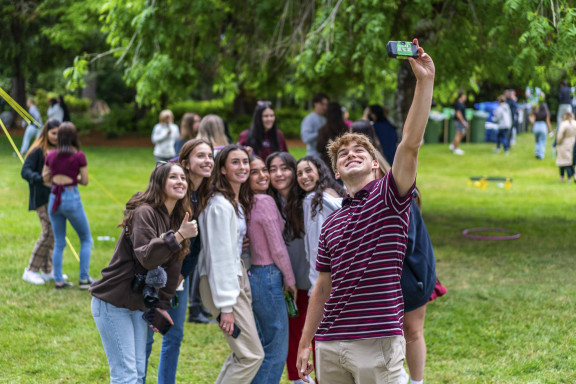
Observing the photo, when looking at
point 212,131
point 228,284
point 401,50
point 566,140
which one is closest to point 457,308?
point 212,131

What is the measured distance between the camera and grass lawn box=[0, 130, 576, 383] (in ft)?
18.9

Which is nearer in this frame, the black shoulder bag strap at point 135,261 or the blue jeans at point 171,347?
the black shoulder bag strap at point 135,261

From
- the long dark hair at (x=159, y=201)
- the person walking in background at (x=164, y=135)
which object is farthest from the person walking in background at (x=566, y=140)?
the long dark hair at (x=159, y=201)

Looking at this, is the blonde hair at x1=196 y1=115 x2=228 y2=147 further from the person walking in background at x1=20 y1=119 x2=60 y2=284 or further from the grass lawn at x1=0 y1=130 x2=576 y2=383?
the grass lawn at x1=0 y1=130 x2=576 y2=383

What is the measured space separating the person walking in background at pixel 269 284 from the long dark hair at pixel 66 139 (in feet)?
10.5

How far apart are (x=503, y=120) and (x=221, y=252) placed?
1880cm

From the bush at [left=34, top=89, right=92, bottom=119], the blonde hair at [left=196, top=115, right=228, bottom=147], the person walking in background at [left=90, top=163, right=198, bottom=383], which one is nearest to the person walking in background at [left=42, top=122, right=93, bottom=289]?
the blonde hair at [left=196, top=115, right=228, bottom=147]

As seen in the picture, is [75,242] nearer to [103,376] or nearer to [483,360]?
[103,376]

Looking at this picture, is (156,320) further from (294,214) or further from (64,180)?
(64,180)

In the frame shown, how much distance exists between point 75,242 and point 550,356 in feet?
23.0

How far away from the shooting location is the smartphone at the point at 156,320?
412 centimetres

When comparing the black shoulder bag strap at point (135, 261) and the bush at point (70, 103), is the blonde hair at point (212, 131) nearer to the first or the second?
the black shoulder bag strap at point (135, 261)

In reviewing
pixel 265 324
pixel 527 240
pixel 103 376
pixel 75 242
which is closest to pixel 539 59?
pixel 527 240

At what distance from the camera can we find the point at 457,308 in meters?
7.34
